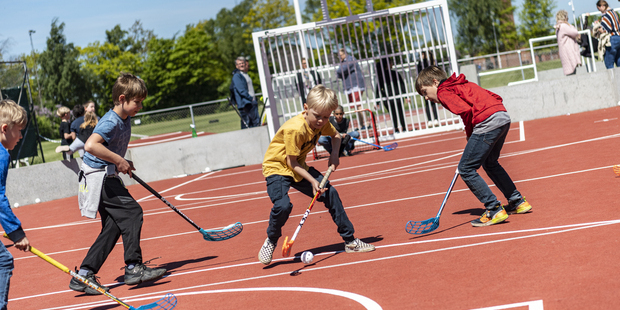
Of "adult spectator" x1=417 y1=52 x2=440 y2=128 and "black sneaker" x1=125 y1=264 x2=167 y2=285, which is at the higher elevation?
"adult spectator" x1=417 y1=52 x2=440 y2=128

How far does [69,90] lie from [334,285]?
59.9 meters

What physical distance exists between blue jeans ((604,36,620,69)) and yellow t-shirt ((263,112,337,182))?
478 inches

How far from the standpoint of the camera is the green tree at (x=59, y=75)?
5894cm

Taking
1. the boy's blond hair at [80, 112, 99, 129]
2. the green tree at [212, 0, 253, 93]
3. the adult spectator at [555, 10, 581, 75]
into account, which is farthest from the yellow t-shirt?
the green tree at [212, 0, 253, 93]

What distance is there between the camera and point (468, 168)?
5863 millimetres

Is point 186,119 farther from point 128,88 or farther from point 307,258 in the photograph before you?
point 307,258

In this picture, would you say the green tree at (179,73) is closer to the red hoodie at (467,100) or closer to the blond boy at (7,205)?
the red hoodie at (467,100)

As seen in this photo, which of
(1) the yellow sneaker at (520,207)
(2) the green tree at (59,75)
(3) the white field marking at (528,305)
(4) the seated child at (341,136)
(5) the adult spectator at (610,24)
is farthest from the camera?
(2) the green tree at (59,75)

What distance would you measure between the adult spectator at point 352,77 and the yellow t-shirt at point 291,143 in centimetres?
1032

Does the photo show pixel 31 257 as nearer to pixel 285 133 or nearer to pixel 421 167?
pixel 285 133

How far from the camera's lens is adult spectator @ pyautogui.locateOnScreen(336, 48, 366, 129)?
52.4 feet

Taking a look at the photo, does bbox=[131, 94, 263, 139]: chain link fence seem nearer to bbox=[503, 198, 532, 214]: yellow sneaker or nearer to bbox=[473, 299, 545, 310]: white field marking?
bbox=[503, 198, 532, 214]: yellow sneaker

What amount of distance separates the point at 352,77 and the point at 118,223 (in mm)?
11268

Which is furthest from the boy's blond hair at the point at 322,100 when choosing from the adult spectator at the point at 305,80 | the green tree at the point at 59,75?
the green tree at the point at 59,75
